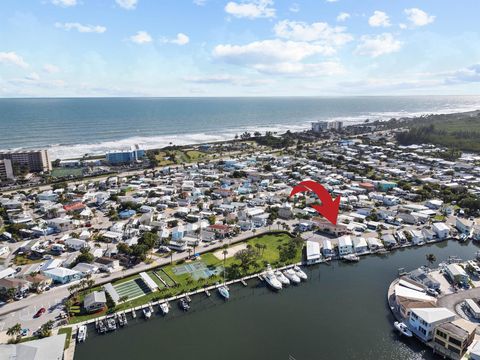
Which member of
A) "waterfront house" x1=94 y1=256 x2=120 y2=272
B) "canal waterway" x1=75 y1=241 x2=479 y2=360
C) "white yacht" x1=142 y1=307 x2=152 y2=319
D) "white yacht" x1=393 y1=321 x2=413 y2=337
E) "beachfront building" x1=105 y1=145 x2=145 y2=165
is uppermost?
"beachfront building" x1=105 y1=145 x2=145 y2=165

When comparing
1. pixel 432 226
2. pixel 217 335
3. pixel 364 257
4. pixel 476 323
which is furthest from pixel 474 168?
pixel 217 335

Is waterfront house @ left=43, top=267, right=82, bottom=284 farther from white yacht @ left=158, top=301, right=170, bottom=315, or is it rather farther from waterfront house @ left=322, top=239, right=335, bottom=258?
waterfront house @ left=322, top=239, right=335, bottom=258

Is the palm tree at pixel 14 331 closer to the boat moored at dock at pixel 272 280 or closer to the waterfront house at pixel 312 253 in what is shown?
the boat moored at dock at pixel 272 280

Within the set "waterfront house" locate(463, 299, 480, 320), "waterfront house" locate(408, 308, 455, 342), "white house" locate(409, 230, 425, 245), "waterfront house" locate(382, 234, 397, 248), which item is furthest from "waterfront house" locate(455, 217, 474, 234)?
"waterfront house" locate(408, 308, 455, 342)

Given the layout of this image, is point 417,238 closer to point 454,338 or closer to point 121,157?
point 454,338

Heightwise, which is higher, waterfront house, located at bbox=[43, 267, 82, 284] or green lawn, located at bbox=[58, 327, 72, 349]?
waterfront house, located at bbox=[43, 267, 82, 284]

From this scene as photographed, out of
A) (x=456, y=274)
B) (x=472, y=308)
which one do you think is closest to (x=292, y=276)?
(x=472, y=308)

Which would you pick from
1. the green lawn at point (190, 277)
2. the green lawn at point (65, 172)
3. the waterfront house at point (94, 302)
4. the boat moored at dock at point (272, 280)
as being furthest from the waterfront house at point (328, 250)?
the green lawn at point (65, 172)
